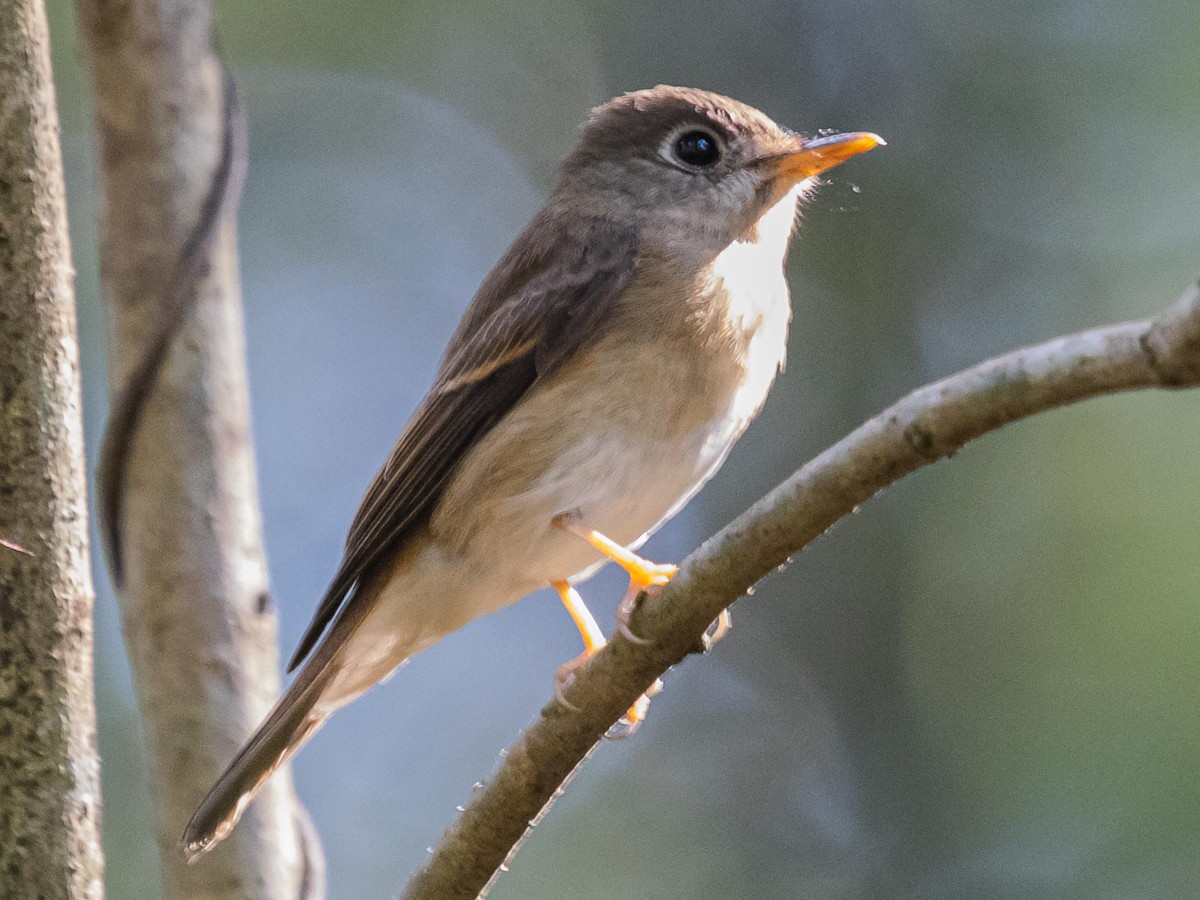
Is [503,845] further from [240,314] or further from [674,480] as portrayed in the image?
[240,314]

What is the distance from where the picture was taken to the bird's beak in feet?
14.2

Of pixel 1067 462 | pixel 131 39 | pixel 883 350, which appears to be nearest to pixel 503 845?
pixel 131 39

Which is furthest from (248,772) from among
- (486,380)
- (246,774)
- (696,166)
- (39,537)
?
(696,166)

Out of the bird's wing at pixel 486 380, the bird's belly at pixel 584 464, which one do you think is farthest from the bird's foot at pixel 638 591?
the bird's wing at pixel 486 380

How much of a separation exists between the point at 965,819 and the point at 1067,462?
5.07 feet

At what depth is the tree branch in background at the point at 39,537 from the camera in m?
2.29

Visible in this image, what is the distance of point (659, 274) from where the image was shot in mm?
4023

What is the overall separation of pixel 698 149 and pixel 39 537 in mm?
2846

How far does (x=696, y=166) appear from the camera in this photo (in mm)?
4586

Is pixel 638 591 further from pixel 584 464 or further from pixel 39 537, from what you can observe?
pixel 39 537

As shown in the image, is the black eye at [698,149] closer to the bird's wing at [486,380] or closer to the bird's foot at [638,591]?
the bird's wing at [486,380]

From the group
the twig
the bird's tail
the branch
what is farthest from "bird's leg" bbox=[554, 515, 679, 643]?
the twig

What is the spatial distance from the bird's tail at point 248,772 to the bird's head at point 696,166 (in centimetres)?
176

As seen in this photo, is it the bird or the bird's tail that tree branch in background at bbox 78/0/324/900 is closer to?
the bird's tail
